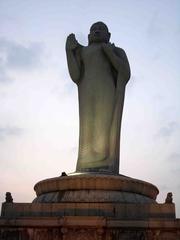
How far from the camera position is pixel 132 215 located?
9.68m

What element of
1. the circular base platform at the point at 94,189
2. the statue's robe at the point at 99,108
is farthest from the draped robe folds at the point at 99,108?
the circular base platform at the point at 94,189

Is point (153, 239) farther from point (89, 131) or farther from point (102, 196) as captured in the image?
point (89, 131)

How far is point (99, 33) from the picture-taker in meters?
13.4

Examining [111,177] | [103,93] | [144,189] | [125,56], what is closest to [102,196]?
[111,177]

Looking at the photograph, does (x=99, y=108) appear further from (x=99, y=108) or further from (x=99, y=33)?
(x=99, y=33)

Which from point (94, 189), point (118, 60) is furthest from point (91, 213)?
point (118, 60)

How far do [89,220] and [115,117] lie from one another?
161 inches

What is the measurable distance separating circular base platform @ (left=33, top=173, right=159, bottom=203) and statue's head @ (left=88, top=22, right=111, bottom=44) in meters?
4.80

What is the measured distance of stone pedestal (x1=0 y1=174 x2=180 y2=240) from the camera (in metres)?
9.28

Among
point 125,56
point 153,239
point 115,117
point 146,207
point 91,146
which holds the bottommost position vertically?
point 153,239

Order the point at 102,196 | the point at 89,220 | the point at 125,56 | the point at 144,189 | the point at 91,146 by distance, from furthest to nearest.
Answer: the point at 125,56
the point at 91,146
the point at 144,189
the point at 102,196
the point at 89,220

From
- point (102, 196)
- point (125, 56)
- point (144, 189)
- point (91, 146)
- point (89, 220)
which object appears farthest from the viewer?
point (125, 56)

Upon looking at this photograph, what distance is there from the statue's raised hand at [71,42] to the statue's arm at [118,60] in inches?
36.8

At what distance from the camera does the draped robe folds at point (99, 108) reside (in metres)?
12.1
